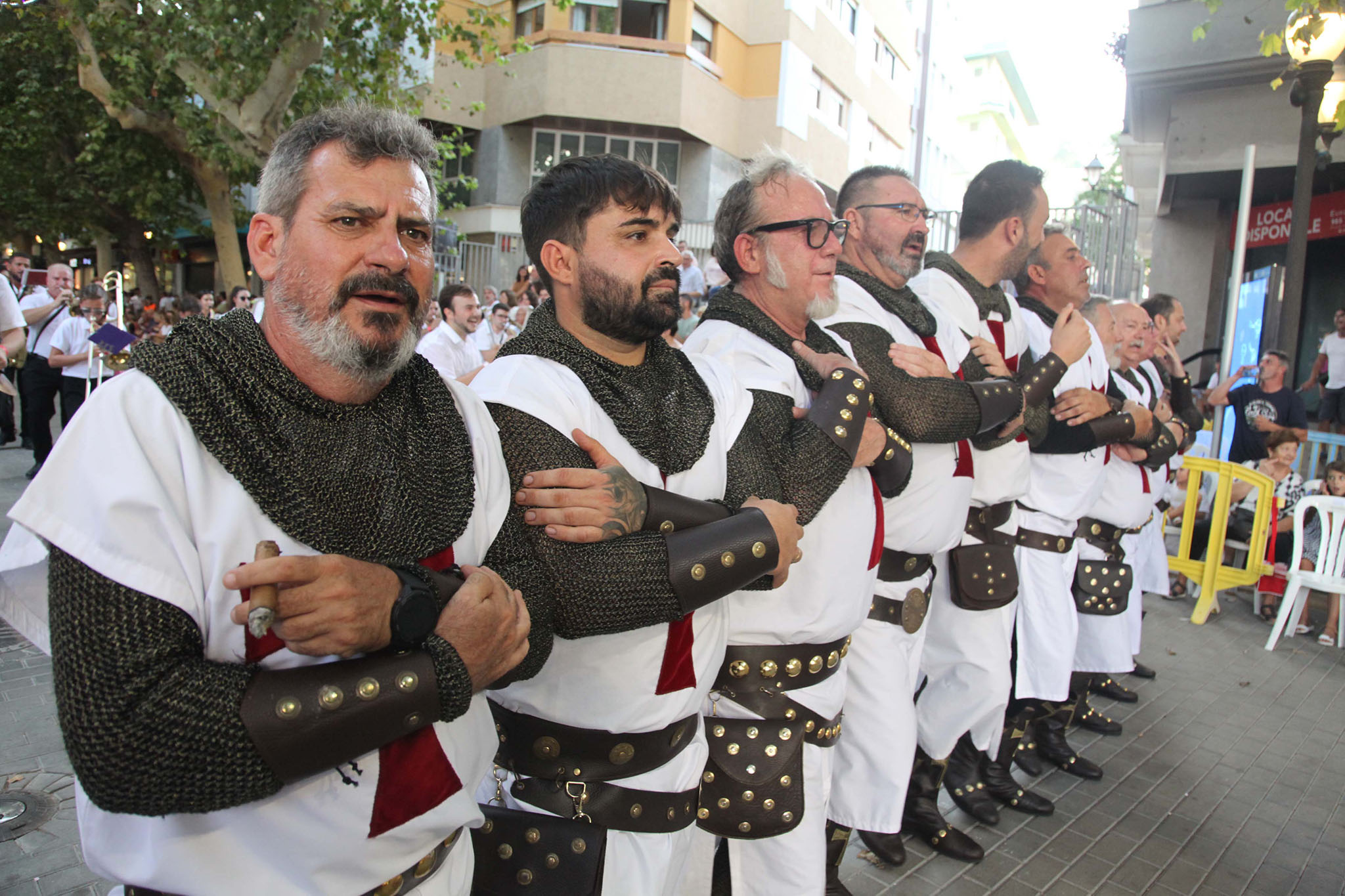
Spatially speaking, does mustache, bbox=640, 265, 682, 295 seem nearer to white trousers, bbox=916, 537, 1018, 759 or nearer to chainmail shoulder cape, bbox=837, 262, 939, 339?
chainmail shoulder cape, bbox=837, 262, 939, 339

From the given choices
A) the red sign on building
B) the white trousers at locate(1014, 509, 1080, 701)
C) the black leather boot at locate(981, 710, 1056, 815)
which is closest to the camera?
the black leather boot at locate(981, 710, 1056, 815)

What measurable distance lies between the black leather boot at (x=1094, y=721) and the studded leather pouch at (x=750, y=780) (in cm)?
317

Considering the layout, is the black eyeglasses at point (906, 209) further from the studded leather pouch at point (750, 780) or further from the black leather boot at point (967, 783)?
the black leather boot at point (967, 783)

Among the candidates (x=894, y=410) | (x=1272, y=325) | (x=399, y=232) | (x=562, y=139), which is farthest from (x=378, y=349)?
(x=562, y=139)

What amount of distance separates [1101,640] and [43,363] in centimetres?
1061

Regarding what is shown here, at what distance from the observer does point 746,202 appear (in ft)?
9.48

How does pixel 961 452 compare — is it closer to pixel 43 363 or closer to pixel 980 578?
pixel 980 578

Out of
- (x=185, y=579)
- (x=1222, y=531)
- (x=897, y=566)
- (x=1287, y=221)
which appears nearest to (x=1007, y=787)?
(x=897, y=566)

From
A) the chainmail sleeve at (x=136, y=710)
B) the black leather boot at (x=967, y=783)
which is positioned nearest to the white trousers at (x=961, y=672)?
the black leather boot at (x=967, y=783)

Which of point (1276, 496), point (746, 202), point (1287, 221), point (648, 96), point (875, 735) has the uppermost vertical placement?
point (648, 96)

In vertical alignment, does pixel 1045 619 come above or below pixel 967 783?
above

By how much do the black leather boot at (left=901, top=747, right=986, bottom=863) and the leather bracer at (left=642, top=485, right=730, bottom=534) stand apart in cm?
199

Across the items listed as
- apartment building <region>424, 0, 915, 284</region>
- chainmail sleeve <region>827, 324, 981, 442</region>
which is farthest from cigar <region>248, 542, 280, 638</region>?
apartment building <region>424, 0, 915, 284</region>

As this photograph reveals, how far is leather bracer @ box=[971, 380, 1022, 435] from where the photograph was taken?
3.00 metres
